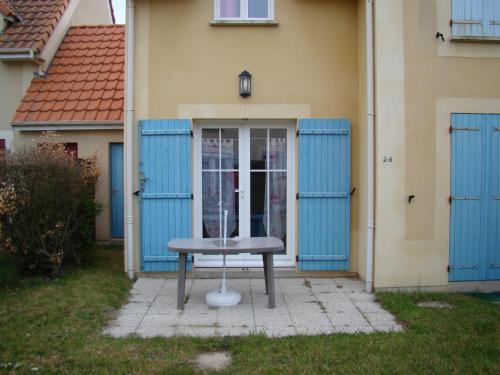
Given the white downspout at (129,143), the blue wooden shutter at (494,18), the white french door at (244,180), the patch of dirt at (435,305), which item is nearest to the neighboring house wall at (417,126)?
the blue wooden shutter at (494,18)

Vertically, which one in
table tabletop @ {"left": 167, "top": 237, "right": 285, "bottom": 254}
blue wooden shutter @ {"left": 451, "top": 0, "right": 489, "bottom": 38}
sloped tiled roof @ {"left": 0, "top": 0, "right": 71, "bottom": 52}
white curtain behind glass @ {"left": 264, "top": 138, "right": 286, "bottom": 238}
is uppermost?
sloped tiled roof @ {"left": 0, "top": 0, "right": 71, "bottom": 52}

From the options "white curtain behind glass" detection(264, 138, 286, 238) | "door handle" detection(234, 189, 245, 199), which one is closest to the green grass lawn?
Result: "white curtain behind glass" detection(264, 138, 286, 238)

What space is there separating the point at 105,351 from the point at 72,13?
9510 mm

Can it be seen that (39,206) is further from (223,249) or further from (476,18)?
(476,18)

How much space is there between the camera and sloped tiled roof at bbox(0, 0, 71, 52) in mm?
9453

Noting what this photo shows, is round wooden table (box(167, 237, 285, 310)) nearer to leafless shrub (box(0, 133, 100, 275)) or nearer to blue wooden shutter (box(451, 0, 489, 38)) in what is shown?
leafless shrub (box(0, 133, 100, 275))

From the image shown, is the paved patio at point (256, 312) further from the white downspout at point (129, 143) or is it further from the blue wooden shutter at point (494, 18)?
the blue wooden shutter at point (494, 18)

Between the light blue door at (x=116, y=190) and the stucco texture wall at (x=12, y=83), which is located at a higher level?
the stucco texture wall at (x=12, y=83)

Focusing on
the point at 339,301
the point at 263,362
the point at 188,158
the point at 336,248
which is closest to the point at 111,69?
the point at 188,158

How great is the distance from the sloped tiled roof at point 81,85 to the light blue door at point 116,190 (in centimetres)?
75

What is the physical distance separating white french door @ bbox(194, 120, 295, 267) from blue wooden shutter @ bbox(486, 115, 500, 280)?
269 centimetres

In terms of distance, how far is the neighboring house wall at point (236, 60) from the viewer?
6828 mm

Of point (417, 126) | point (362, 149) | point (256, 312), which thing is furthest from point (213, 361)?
point (417, 126)

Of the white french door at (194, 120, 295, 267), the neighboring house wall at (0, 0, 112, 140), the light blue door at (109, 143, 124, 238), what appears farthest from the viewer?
the neighboring house wall at (0, 0, 112, 140)
